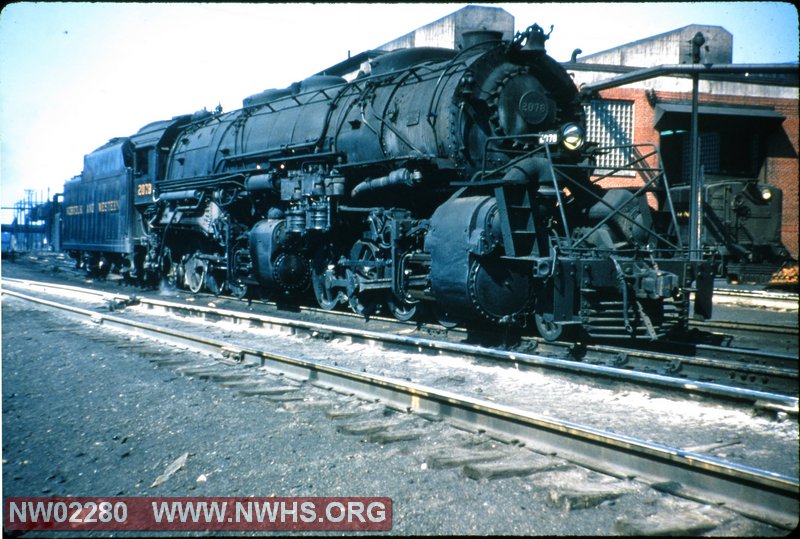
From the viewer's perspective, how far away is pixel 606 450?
12.0 feet

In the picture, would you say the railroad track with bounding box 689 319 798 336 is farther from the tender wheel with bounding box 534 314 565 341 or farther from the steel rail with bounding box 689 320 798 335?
the tender wheel with bounding box 534 314 565 341

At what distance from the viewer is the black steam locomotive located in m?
6.75

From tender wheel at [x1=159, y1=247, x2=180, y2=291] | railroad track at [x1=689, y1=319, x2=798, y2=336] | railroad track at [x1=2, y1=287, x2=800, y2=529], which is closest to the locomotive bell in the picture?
railroad track at [x1=689, y1=319, x2=798, y2=336]

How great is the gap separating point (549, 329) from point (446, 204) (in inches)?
75.1

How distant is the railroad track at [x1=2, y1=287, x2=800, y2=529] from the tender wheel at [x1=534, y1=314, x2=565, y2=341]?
230 cm

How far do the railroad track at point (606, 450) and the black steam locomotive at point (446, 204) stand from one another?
6.74 ft

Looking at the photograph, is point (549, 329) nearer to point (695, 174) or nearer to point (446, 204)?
point (446, 204)

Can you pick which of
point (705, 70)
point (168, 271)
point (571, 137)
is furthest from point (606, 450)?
point (168, 271)

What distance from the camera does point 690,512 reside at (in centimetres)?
303

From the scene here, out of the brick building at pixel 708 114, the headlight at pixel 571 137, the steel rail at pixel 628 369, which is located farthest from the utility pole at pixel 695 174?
the steel rail at pixel 628 369

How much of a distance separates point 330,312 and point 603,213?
487 cm

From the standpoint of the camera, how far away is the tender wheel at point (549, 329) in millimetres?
6699

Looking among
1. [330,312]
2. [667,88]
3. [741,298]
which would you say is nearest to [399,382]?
[330,312]

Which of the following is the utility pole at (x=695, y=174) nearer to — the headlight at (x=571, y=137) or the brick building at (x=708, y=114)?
the headlight at (x=571, y=137)
